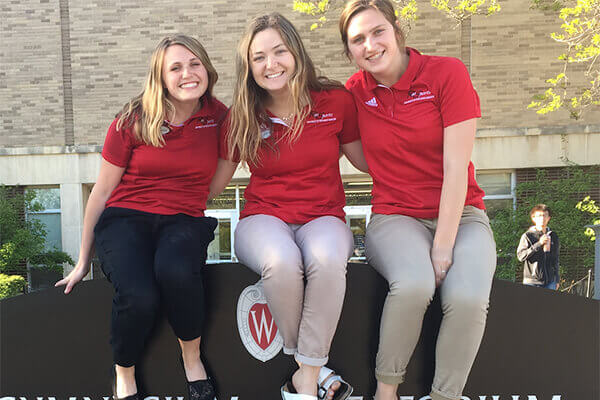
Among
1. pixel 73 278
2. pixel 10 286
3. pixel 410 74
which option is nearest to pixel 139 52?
pixel 10 286

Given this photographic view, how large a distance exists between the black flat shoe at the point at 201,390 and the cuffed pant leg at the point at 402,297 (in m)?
0.82

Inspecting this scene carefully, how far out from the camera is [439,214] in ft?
7.94

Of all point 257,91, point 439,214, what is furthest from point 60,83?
point 439,214

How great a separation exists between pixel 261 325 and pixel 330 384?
0.44m

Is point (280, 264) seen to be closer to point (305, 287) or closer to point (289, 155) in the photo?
point (305, 287)

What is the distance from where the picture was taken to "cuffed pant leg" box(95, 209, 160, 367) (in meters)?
2.28

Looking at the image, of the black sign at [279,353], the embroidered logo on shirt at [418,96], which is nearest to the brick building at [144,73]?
the embroidered logo on shirt at [418,96]

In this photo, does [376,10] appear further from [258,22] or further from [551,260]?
[551,260]

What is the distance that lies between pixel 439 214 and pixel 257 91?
1.18 m

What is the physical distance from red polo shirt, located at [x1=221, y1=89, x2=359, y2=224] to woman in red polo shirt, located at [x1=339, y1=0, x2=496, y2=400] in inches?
6.9

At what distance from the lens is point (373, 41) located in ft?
8.56

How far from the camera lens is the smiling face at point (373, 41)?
2602mm

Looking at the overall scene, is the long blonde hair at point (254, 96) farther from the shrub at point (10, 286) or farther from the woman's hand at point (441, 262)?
the shrub at point (10, 286)

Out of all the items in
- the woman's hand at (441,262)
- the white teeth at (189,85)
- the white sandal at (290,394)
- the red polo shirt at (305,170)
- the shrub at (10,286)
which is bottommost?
the shrub at (10,286)
